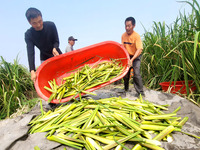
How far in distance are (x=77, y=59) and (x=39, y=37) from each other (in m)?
0.93

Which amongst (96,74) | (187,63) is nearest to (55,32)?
(96,74)

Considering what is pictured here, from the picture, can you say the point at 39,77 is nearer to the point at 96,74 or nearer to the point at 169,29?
the point at 96,74

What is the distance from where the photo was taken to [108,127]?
166cm

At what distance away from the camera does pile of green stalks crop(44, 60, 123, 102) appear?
2459 mm

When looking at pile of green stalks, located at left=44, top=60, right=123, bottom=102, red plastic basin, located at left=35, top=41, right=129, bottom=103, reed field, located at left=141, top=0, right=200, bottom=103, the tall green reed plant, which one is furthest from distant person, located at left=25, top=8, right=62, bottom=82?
reed field, located at left=141, top=0, right=200, bottom=103

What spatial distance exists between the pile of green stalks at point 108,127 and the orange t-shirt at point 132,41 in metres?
1.54

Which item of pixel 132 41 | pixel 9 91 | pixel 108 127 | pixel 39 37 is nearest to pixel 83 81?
pixel 108 127

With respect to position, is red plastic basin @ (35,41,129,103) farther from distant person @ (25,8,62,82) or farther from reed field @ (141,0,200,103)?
reed field @ (141,0,200,103)

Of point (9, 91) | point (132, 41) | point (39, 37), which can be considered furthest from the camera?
point (9, 91)

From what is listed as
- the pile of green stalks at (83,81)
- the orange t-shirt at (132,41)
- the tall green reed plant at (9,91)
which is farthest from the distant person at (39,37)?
the orange t-shirt at (132,41)

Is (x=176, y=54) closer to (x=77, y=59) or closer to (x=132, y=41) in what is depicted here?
(x=132, y=41)

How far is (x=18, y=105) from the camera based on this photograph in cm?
354

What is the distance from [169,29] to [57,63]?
3.03 meters

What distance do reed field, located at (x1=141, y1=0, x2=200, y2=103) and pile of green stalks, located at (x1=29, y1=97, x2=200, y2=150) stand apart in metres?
1.25
